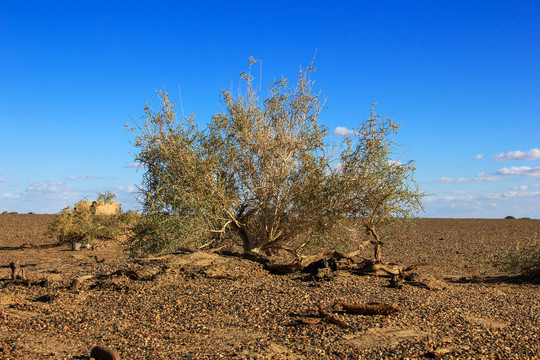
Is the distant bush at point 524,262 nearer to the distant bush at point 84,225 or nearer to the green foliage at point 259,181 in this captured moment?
the green foliage at point 259,181

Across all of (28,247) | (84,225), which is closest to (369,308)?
(84,225)

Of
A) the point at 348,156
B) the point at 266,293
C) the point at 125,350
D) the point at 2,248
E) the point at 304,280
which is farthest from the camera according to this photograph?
the point at 2,248

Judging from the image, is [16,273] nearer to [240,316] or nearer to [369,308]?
[240,316]

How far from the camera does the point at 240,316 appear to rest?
21.2 feet

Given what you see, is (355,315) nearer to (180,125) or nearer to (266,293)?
(266,293)

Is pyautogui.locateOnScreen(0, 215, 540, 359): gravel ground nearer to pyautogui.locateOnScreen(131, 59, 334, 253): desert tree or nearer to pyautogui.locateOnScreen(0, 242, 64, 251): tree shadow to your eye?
pyautogui.locateOnScreen(131, 59, 334, 253): desert tree

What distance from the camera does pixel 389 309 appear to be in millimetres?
6387

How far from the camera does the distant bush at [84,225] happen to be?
19.7m

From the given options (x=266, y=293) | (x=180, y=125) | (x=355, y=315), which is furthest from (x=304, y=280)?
(x=180, y=125)

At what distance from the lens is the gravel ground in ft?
17.5

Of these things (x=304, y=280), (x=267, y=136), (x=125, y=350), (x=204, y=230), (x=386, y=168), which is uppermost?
(x=267, y=136)

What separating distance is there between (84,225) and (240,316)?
15164 mm

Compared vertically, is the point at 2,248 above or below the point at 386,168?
below

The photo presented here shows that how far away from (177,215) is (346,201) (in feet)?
11.0
